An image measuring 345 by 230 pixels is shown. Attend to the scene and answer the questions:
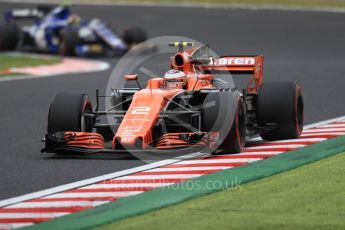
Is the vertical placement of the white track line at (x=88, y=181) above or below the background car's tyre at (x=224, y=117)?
below

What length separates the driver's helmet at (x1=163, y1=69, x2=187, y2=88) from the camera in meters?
13.3

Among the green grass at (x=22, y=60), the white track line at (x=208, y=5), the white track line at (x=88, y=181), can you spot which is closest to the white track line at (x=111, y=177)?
the white track line at (x=88, y=181)

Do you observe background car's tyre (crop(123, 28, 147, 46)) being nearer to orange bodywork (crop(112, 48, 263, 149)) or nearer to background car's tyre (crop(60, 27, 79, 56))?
background car's tyre (crop(60, 27, 79, 56))

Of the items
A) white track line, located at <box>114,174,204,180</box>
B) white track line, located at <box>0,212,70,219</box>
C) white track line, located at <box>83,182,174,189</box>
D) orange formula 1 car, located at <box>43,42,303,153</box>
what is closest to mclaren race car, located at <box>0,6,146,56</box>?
orange formula 1 car, located at <box>43,42,303,153</box>

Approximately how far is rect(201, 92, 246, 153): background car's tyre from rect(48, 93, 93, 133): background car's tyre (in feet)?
4.98

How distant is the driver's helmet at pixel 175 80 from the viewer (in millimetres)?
13344

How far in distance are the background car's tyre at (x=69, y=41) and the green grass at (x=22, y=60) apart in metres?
0.45

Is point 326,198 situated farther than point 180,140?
No

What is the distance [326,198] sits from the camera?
9.95 meters

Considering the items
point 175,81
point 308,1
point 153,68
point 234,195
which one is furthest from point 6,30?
point 234,195

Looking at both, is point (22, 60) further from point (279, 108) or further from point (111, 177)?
point (111, 177)

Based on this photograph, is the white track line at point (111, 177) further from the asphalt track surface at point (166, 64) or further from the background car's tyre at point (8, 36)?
the background car's tyre at point (8, 36)

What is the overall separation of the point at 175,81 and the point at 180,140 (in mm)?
1231

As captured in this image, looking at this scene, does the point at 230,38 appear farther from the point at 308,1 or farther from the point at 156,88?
the point at 156,88
